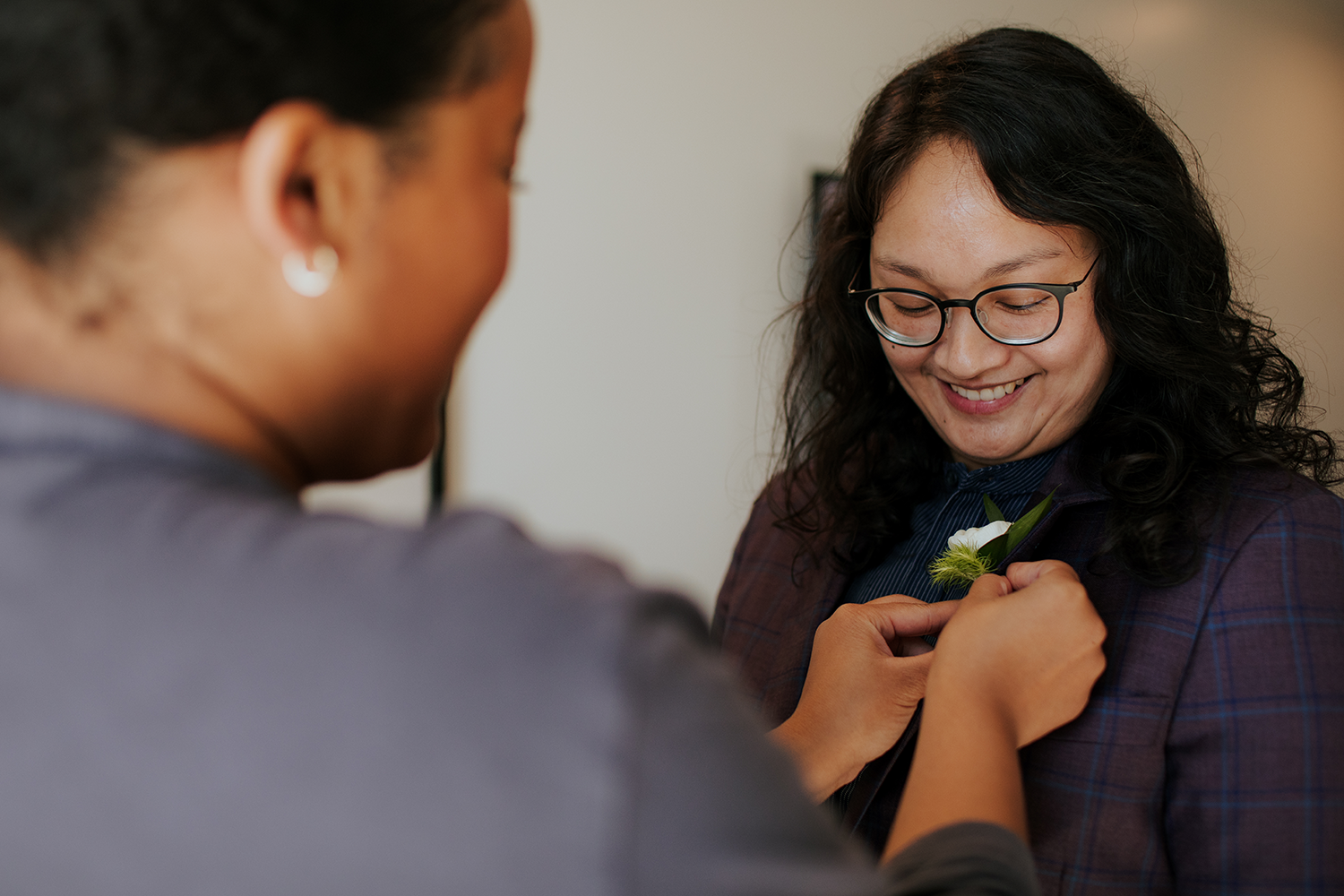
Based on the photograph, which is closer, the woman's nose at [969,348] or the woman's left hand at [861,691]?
the woman's left hand at [861,691]

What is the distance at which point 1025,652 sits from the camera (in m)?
0.90

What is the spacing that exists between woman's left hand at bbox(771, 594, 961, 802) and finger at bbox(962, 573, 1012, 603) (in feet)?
0.21

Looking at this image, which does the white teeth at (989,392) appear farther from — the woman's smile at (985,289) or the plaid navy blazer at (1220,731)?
the plaid navy blazer at (1220,731)

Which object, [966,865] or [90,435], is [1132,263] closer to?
[966,865]

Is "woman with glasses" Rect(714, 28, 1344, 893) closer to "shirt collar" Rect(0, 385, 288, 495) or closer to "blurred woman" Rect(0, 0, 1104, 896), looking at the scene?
"blurred woman" Rect(0, 0, 1104, 896)

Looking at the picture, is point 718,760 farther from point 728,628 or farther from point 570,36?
point 570,36

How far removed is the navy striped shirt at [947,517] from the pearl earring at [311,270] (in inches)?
37.1

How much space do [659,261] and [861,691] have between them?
176cm

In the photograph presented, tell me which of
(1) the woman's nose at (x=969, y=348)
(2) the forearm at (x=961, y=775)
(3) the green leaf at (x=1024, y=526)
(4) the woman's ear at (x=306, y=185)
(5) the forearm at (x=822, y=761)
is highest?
(4) the woman's ear at (x=306, y=185)

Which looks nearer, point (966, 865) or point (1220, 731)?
point (966, 865)

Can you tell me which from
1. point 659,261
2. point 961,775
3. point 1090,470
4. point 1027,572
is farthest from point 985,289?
point 659,261

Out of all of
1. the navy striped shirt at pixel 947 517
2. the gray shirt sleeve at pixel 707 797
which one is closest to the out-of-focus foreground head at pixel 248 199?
the gray shirt sleeve at pixel 707 797

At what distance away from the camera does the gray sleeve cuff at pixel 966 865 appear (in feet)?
1.82

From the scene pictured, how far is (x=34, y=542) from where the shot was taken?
1.43 feet
